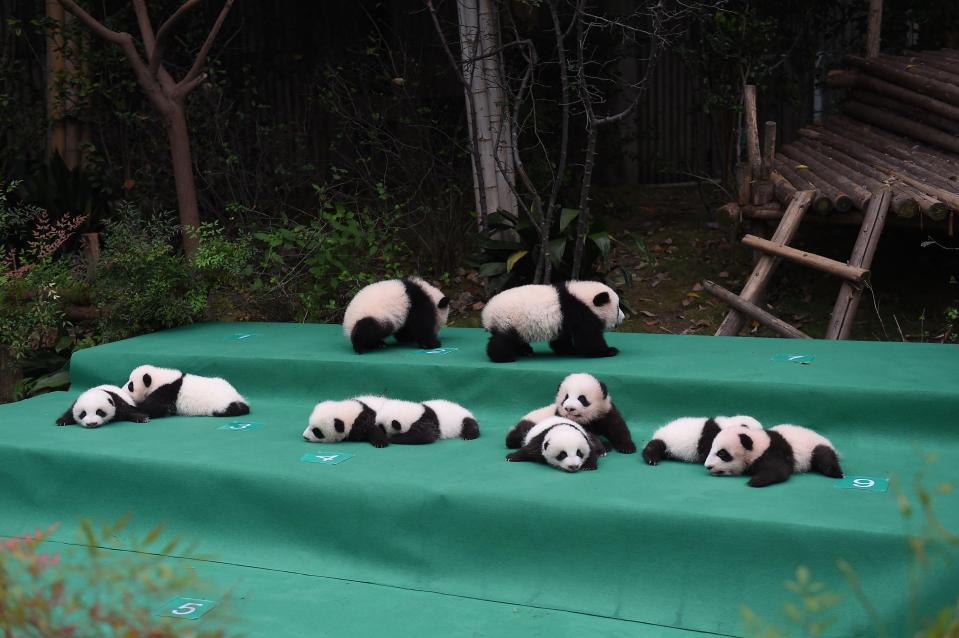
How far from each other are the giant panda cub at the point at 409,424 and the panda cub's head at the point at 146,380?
1374 millimetres

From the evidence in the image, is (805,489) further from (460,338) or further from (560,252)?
(560,252)

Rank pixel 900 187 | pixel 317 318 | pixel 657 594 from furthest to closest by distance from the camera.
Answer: pixel 317 318 < pixel 900 187 < pixel 657 594

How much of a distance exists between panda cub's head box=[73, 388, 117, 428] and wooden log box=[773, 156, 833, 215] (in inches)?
189

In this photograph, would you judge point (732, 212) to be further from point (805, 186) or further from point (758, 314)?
point (758, 314)

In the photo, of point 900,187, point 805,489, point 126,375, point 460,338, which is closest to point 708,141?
point 900,187

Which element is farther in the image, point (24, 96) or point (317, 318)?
point (24, 96)

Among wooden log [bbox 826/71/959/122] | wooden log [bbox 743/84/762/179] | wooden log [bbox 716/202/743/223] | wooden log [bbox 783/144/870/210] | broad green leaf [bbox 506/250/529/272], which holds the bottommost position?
broad green leaf [bbox 506/250/529/272]

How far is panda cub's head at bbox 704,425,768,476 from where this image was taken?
145 inches

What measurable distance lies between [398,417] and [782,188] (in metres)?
4.16

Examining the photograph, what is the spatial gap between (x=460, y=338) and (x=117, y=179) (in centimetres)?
584

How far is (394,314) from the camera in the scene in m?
5.52

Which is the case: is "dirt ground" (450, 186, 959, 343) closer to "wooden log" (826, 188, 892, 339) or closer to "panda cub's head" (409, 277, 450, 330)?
"wooden log" (826, 188, 892, 339)

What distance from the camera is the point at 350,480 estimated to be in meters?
Result: 3.83

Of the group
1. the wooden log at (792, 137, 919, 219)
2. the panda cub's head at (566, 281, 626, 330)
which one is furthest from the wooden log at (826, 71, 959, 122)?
the panda cub's head at (566, 281, 626, 330)
